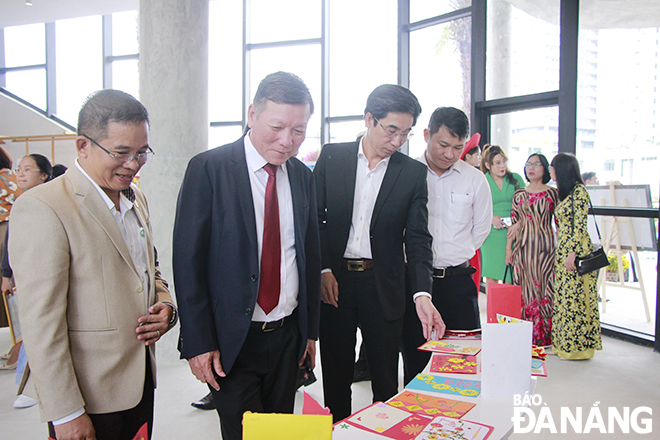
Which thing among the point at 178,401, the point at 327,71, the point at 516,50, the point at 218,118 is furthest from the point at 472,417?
the point at 218,118

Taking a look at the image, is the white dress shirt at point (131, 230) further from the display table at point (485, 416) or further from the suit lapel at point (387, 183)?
the suit lapel at point (387, 183)

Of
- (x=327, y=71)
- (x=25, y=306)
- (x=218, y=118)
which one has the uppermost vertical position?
(x=327, y=71)

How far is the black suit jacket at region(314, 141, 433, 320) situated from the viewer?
6.40 ft

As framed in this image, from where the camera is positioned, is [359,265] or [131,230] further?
[359,265]

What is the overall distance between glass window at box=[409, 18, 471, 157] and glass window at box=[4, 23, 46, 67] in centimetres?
721

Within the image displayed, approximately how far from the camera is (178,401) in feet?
10.5

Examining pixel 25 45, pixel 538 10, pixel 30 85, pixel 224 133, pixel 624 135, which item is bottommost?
pixel 624 135

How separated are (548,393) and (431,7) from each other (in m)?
5.38

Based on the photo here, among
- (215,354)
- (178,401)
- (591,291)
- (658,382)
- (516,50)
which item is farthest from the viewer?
(516,50)

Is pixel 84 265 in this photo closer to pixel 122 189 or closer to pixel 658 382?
pixel 122 189

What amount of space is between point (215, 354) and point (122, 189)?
0.57 m

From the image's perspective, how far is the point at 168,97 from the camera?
3.75 meters

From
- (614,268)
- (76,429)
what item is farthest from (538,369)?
(614,268)

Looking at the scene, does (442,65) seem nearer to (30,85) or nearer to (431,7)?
(431,7)
